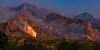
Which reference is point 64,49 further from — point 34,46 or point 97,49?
point 34,46

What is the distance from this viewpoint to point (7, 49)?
5384 inches

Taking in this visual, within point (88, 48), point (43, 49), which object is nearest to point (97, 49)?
point (88, 48)

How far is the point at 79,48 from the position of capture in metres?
189

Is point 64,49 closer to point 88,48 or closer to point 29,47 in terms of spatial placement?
point 88,48

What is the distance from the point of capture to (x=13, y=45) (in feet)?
459

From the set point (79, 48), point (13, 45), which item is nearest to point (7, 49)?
point (13, 45)

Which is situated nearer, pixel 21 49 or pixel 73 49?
pixel 21 49

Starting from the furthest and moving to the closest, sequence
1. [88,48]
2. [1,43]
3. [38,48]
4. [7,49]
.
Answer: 1. [88,48]
2. [1,43]
3. [38,48]
4. [7,49]

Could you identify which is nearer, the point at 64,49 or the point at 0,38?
the point at 0,38

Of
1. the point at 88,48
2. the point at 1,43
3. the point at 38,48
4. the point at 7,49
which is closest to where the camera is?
the point at 7,49

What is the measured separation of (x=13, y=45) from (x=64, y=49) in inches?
2473

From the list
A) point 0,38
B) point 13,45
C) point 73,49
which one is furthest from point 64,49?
point 13,45

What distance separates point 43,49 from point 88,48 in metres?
48.3

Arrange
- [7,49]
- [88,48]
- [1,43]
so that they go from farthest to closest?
1. [88,48]
2. [1,43]
3. [7,49]
